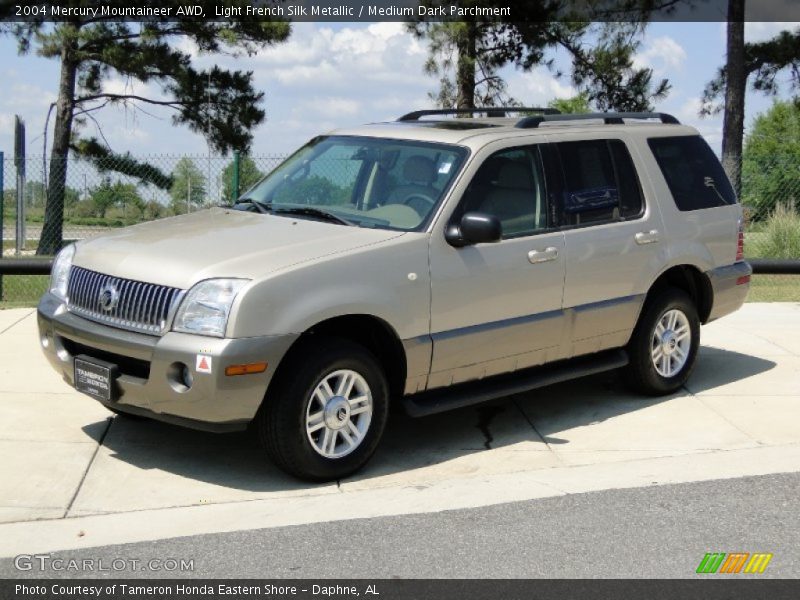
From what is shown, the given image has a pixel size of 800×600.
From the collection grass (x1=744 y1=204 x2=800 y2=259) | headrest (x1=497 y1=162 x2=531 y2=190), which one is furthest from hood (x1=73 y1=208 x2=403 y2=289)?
grass (x1=744 y1=204 x2=800 y2=259)

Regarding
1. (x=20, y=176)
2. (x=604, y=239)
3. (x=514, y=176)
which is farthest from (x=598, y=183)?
(x=20, y=176)

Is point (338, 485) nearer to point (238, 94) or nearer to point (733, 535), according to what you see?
point (733, 535)

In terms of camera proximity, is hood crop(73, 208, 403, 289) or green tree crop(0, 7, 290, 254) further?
green tree crop(0, 7, 290, 254)

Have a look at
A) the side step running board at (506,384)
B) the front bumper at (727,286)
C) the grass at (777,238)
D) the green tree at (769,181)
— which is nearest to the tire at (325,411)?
the side step running board at (506,384)

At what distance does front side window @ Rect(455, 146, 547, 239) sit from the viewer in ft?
23.7

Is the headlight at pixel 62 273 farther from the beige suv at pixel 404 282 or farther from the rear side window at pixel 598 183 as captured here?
the rear side window at pixel 598 183

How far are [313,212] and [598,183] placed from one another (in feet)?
6.60

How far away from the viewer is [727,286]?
349 inches

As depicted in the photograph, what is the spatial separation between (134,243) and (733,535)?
11.7ft

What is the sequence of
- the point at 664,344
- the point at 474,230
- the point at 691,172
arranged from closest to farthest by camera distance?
the point at 474,230 < the point at 664,344 < the point at 691,172

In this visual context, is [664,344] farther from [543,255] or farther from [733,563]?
[733,563]

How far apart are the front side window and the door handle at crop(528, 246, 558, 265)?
14 centimetres

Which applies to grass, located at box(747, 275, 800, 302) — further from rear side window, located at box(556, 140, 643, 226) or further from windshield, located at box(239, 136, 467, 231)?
windshield, located at box(239, 136, 467, 231)

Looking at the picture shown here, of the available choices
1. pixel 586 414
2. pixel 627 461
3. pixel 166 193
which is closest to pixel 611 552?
pixel 627 461
